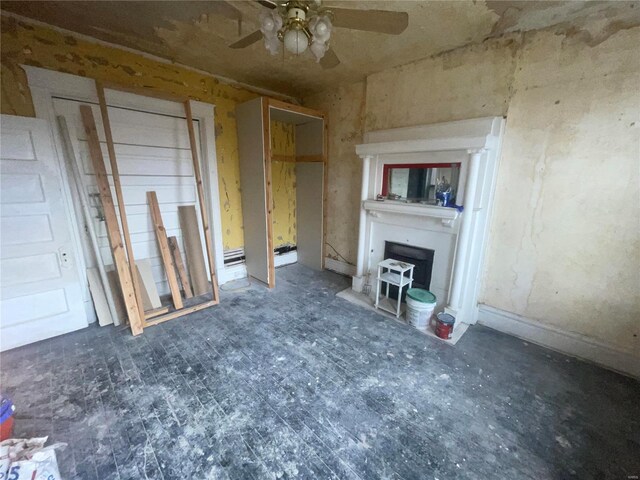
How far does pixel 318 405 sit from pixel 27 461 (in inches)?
55.6

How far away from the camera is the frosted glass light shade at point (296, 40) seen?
1.36m

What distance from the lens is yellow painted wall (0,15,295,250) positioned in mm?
1979

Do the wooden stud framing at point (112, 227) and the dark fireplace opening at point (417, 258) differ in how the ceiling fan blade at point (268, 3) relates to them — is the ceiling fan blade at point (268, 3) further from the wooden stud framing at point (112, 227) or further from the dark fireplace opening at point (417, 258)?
the dark fireplace opening at point (417, 258)

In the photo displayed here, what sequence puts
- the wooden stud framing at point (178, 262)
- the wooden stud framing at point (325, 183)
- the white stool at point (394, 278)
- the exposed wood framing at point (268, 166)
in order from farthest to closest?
the wooden stud framing at point (325, 183)
the wooden stud framing at point (178, 262)
the exposed wood framing at point (268, 166)
the white stool at point (394, 278)

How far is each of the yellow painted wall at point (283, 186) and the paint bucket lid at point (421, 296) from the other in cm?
222

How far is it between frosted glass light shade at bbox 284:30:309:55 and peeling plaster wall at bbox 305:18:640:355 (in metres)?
1.74

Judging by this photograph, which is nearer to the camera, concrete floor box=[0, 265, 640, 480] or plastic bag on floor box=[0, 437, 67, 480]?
plastic bag on floor box=[0, 437, 67, 480]

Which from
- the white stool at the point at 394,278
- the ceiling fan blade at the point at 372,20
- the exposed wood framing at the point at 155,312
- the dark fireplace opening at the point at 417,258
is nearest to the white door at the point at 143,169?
the exposed wood framing at the point at 155,312

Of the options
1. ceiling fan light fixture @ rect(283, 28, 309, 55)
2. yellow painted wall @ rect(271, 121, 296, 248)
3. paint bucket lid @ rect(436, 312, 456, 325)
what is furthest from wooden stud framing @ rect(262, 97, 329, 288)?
paint bucket lid @ rect(436, 312, 456, 325)

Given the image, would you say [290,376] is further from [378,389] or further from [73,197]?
[73,197]

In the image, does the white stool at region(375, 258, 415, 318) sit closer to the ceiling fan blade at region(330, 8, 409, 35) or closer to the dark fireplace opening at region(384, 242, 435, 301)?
the dark fireplace opening at region(384, 242, 435, 301)

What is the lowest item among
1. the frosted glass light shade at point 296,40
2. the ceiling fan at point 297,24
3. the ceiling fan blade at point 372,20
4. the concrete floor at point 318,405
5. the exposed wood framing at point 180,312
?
the concrete floor at point 318,405

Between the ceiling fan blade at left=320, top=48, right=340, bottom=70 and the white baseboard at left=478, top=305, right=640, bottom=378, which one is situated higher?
the ceiling fan blade at left=320, top=48, right=340, bottom=70

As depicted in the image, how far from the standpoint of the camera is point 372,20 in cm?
176
